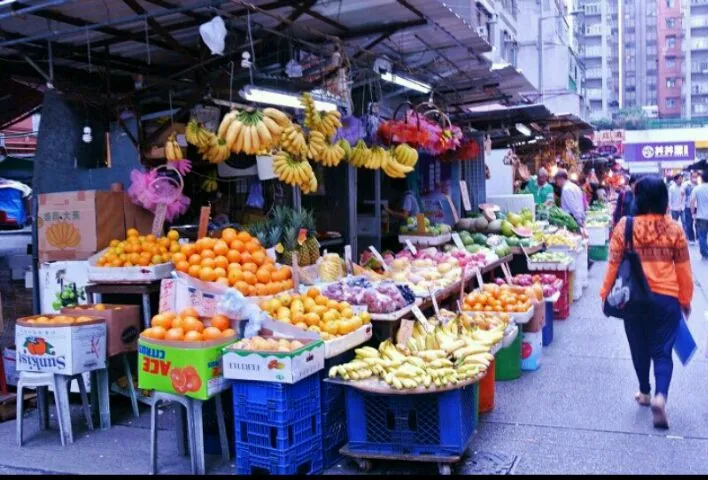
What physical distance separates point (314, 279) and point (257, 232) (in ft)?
2.19

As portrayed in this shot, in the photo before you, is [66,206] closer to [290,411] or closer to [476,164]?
[290,411]

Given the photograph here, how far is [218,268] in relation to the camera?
5.67 meters

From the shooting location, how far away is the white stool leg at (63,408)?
5.41 m

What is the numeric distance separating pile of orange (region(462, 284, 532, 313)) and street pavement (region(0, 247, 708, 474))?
2.27 ft

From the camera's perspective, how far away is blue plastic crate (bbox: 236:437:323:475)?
447 cm

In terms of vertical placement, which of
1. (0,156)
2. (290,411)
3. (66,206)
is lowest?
(290,411)

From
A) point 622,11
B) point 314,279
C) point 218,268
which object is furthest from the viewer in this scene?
point 622,11

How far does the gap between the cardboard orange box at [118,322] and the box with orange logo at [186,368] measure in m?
0.98

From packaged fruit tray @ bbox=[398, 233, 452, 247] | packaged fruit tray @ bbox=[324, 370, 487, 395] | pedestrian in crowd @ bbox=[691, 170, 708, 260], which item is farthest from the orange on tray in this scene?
pedestrian in crowd @ bbox=[691, 170, 708, 260]

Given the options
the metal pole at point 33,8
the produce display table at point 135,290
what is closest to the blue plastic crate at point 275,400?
the produce display table at point 135,290

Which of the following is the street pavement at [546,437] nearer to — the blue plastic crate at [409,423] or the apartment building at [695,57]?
the blue plastic crate at [409,423]

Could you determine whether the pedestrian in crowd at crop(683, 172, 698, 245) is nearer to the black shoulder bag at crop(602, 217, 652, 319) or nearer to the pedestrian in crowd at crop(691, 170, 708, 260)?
the pedestrian in crowd at crop(691, 170, 708, 260)

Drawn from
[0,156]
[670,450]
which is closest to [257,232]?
[670,450]

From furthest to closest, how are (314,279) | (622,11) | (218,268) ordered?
(622,11)
(314,279)
(218,268)
